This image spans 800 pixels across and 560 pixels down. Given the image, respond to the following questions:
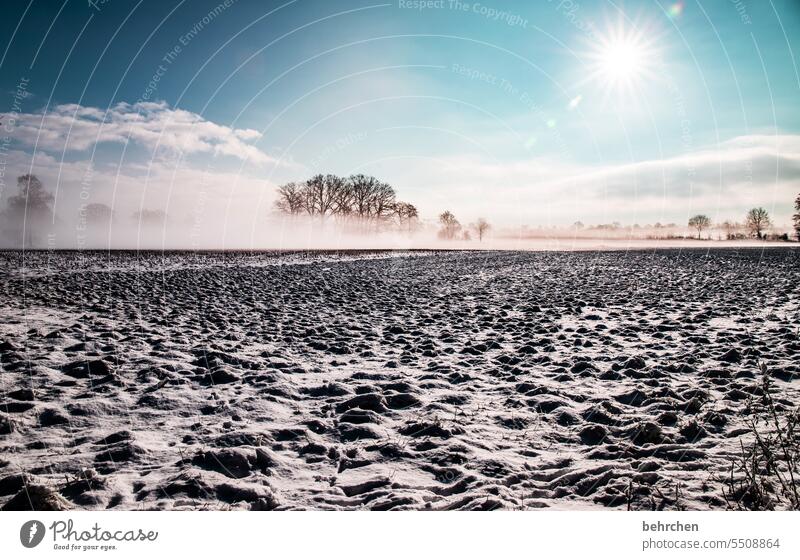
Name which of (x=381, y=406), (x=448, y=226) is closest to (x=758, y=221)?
(x=448, y=226)

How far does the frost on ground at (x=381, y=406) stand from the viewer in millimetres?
3941

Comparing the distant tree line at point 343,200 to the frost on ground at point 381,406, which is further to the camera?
the distant tree line at point 343,200

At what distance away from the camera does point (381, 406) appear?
19.4 feet

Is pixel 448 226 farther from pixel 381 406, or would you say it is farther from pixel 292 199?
pixel 381 406

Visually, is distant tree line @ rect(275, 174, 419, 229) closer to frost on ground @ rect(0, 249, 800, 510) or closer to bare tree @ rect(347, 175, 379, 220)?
bare tree @ rect(347, 175, 379, 220)

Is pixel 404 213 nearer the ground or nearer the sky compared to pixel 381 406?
nearer the sky

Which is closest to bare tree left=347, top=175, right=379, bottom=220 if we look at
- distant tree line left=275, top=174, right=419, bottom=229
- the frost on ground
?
distant tree line left=275, top=174, right=419, bottom=229
